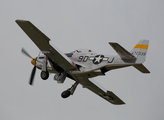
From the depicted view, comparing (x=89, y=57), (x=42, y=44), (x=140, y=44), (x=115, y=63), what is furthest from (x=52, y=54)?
(x=140, y=44)

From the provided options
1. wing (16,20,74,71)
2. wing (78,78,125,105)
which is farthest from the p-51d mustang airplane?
wing (78,78,125,105)

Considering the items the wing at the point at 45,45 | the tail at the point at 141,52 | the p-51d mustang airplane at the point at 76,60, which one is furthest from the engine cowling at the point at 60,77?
the tail at the point at 141,52

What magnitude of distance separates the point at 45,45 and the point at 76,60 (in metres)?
3.02

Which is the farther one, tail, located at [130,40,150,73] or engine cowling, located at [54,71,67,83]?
engine cowling, located at [54,71,67,83]

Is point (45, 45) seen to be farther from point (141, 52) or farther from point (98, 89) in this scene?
point (98, 89)

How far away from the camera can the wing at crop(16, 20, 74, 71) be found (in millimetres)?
23719

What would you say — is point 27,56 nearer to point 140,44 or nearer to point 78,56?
point 78,56

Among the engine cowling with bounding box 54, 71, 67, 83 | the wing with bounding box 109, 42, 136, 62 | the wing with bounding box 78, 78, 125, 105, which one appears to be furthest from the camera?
the wing with bounding box 78, 78, 125, 105

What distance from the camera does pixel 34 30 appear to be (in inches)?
944

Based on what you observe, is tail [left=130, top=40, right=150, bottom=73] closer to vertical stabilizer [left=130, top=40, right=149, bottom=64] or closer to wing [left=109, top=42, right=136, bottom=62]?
vertical stabilizer [left=130, top=40, right=149, bottom=64]

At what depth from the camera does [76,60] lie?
2678 centimetres

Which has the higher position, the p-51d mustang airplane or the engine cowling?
the p-51d mustang airplane

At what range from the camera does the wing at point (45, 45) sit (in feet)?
77.8

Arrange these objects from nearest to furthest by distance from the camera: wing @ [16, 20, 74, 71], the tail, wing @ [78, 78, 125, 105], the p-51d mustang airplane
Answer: the tail → the p-51d mustang airplane → wing @ [16, 20, 74, 71] → wing @ [78, 78, 125, 105]
